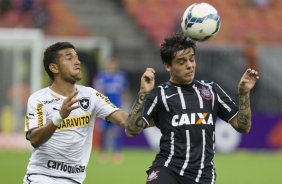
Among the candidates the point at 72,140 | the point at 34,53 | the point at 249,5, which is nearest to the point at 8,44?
the point at 34,53

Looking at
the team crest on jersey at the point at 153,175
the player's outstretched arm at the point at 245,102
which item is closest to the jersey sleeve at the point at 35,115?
the team crest on jersey at the point at 153,175

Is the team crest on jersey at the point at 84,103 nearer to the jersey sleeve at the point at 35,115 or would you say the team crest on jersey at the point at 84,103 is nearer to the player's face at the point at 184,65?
the jersey sleeve at the point at 35,115

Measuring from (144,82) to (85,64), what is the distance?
17.0 metres

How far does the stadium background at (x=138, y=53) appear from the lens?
68.7 ft

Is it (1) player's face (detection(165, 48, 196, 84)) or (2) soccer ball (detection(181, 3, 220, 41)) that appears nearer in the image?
(1) player's face (detection(165, 48, 196, 84))

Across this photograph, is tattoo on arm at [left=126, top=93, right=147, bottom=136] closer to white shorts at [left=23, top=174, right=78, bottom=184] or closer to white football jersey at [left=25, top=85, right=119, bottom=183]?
white football jersey at [left=25, top=85, right=119, bottom=183]

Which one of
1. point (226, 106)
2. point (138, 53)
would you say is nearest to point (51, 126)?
point (226, 106)

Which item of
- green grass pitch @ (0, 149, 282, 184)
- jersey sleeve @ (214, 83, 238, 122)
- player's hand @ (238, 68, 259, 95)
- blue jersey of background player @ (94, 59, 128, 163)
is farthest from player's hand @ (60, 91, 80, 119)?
blue jersey of background player @ (94, 59, 128, 163)

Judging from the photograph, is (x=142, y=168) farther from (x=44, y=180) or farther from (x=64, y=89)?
(x=44, y=180)

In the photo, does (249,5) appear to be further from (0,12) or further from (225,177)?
(225,177)

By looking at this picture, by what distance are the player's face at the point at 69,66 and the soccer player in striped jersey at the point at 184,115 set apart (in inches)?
28.3

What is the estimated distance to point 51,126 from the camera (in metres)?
6.82

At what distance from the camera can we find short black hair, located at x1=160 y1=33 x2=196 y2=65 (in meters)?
7.20

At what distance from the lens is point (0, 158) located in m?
17.9
